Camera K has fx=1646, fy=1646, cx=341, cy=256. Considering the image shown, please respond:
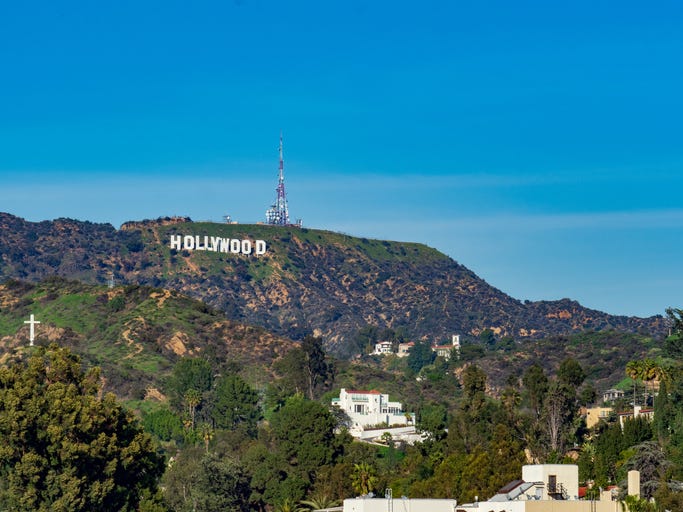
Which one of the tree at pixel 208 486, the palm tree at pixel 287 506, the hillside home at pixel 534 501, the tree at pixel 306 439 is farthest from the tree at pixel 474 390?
the hillside home at pixel 534 501

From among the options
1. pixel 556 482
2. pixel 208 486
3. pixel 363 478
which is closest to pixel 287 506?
pixel 363 478

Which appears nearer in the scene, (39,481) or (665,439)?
Result: (39,481)

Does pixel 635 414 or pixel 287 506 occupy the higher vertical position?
pixel 635 414

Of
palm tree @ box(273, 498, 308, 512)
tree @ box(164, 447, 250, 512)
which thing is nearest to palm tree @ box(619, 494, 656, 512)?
palm tree @ box(273, 498, 308, 512)

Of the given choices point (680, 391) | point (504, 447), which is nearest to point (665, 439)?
point (680, 391)

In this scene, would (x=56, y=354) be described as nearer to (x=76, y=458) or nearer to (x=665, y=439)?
(x=76, y=458)

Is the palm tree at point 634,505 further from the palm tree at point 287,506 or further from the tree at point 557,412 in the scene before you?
the tree at point 557,412

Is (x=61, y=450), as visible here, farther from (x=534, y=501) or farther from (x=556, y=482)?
Result: (x=534, y=501)

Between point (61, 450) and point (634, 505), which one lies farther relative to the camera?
point (61, 450)

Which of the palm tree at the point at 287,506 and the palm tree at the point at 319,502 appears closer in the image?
the palm tree at the point at 319,502
